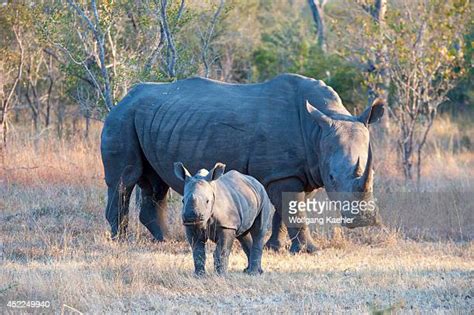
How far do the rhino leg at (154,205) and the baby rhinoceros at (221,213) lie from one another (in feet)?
7.67

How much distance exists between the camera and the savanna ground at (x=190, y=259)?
23.7 feet

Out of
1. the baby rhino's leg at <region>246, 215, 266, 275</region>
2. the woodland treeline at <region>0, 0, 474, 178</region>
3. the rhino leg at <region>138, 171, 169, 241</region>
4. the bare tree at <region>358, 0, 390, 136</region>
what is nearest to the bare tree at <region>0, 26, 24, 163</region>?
the woodland treeline at <region>0, 0, 474, 178</region>

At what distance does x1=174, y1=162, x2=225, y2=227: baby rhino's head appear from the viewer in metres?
7.25

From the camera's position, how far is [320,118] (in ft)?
29.7

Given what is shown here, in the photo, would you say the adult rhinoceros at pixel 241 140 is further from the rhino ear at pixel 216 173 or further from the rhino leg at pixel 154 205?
the rhino ear at pixel 216 173

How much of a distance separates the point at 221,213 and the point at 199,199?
38cm

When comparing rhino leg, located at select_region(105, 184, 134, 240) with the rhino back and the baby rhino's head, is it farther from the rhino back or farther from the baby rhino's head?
the baby rhino's head

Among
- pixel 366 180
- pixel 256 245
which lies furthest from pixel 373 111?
pixel 256 245

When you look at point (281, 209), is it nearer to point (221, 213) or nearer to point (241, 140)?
point (241, 140)

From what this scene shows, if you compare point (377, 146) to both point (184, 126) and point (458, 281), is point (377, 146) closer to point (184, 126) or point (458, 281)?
point (184, 126)

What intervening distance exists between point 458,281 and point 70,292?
3.36 m

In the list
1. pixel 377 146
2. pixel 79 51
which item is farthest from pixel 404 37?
pixel 79 51

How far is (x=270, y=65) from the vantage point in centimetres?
2305

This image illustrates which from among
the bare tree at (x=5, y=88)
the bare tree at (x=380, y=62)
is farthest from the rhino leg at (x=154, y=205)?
the bare tree at (x=5, y=88)
